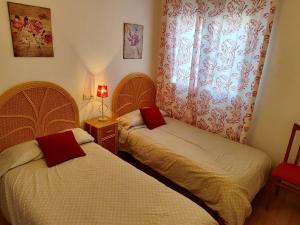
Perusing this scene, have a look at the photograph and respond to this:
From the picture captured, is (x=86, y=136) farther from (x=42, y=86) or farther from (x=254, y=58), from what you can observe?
(x=254, y=58)

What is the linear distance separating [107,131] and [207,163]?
51.6 inches

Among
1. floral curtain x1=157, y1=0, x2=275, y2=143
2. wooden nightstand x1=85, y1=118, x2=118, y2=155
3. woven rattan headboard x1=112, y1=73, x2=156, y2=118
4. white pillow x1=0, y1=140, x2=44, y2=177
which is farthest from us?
woven rattan headboard x1=112, y1=73, x2=156, y2=118

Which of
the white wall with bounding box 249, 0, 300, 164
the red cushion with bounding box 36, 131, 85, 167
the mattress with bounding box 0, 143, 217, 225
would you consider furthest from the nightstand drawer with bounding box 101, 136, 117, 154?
the white wall with bounding box 249, 0, 300, 164

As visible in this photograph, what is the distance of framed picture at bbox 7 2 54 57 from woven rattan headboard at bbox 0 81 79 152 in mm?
334

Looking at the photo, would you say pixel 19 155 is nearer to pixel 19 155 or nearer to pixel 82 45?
pixel 19 155

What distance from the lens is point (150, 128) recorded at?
303cm

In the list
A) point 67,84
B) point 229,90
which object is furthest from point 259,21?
point 67,84

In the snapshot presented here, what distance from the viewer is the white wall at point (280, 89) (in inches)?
93.0

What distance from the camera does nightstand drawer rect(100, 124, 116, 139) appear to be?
270 centimetres

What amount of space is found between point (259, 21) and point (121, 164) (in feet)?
7.26

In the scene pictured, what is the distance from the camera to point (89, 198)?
1.63 m

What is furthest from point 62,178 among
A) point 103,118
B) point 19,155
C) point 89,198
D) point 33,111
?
point 103,118

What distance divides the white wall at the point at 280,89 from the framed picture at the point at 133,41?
1.76m

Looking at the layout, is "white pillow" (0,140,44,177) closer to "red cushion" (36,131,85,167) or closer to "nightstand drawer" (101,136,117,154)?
"red cushion" (36,131,85,167)
